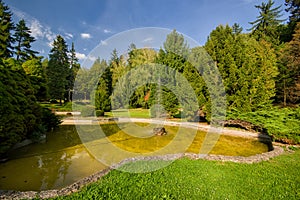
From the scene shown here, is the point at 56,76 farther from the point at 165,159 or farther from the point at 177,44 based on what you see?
the point at 165,159

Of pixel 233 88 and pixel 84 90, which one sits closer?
pixel 233 88

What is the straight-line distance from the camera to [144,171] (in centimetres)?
482

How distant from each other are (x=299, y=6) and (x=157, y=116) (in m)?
22.6

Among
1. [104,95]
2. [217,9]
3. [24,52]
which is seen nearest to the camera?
[217,9]

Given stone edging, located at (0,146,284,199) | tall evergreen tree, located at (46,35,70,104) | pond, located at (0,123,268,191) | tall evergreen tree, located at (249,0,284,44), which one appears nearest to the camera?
stone edging, located at (0,146,284,199)

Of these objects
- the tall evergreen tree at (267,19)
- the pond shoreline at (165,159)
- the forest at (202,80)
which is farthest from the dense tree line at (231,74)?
the tall evergreen tree at (267,19)

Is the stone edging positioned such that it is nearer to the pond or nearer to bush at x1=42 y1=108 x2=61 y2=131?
the pond

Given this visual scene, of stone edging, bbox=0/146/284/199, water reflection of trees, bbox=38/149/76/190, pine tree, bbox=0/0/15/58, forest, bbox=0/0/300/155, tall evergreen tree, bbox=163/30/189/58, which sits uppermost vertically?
pine tree, bbox=0/0/15/58

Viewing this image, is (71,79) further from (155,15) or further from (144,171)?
(144,171)

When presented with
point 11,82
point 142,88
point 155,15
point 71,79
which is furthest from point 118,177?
point 71,79

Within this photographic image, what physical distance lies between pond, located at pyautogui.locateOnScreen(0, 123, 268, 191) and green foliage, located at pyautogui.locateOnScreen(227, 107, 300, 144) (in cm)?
97

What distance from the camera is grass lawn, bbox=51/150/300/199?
3564 mm

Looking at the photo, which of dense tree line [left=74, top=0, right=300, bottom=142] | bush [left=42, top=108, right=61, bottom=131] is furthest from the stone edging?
bush [left=42, top=108, right=61, bottom=131]

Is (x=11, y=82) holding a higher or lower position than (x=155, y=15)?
lower
